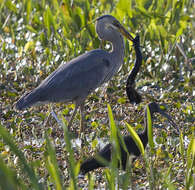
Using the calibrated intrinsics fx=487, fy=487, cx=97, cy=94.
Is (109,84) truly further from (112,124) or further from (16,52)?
(112,124)

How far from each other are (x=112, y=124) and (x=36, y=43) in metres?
4.03

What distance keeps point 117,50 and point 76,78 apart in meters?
0.64

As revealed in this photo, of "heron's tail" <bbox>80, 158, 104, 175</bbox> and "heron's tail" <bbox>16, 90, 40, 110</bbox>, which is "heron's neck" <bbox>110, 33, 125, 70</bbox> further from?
"heron's tail" <bbox>80, 158, 104, 175</bbox>

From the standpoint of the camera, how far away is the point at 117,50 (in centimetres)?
514

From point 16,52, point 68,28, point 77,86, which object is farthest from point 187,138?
point 16,52

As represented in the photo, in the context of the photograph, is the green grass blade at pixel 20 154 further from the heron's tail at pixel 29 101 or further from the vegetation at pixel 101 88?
the heron's tail at pixel 29 101

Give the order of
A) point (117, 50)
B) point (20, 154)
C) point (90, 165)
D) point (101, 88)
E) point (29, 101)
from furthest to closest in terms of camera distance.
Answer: point (101, 88) < point (117, 50) < point (29, 101) < point (90, 165) < point (20, 154)

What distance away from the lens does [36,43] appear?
20.9 ft

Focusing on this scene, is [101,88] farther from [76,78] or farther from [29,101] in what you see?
[29,101]

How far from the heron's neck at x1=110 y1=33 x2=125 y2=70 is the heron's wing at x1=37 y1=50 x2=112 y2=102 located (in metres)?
0.20

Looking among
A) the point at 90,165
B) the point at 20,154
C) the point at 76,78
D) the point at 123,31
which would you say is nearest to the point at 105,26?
the point at 123,31

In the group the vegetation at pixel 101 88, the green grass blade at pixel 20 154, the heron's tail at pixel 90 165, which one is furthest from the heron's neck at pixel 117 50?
the green grass blade at pixel 20 154

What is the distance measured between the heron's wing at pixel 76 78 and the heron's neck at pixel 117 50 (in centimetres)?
20

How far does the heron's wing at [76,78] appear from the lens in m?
4.65
